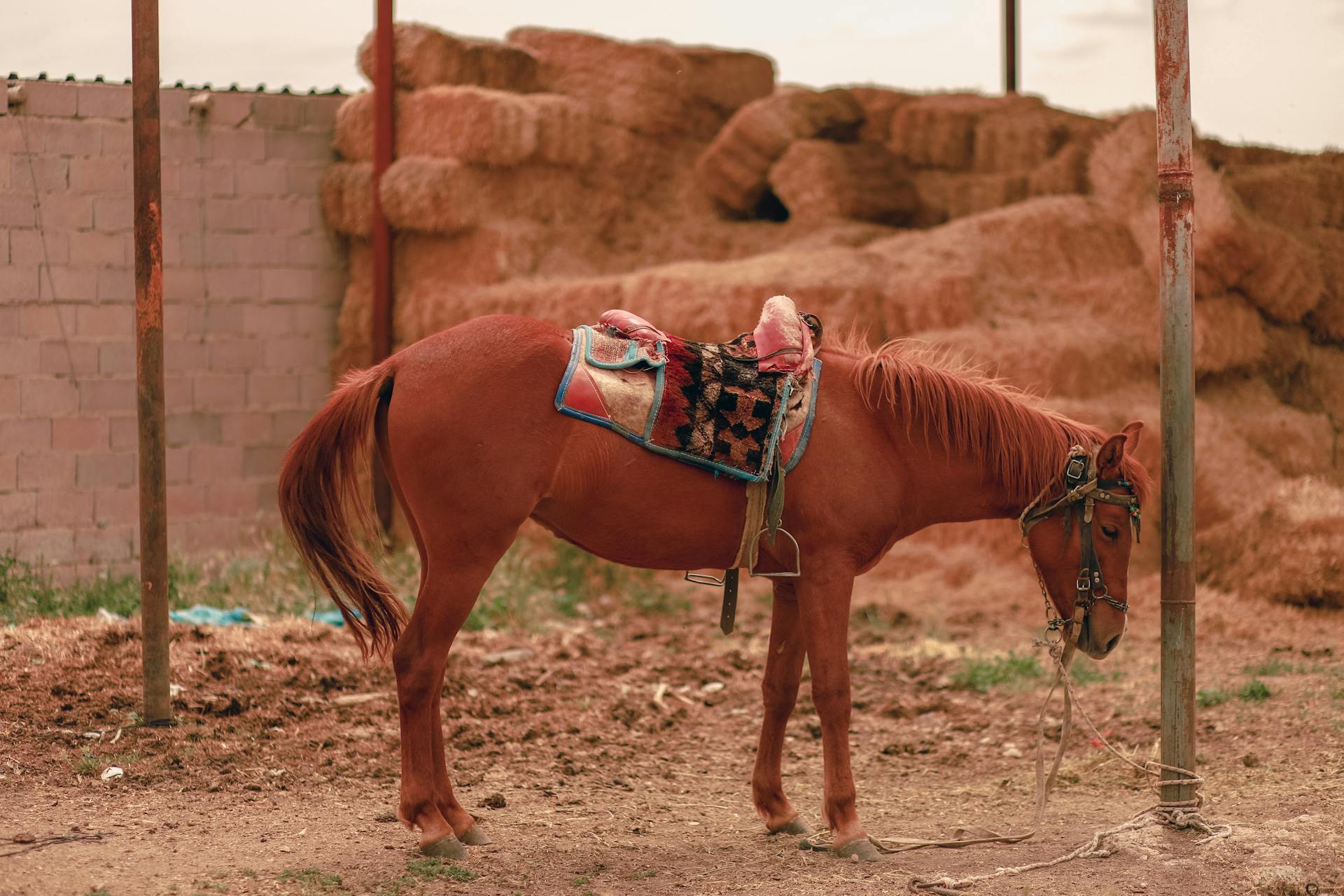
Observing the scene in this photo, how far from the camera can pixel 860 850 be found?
4547mm

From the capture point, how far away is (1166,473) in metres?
4.83

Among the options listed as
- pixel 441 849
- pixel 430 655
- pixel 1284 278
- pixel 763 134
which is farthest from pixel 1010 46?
pixel 441 849

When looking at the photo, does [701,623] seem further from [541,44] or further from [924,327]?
[541,44]

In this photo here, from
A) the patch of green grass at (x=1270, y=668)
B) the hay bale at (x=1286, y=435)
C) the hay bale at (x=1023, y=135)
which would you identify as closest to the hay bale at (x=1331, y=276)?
the hay bale at (x=1286, y=435)

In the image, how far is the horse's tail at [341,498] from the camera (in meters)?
4.61

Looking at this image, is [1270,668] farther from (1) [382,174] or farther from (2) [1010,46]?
(2) [1010,46]

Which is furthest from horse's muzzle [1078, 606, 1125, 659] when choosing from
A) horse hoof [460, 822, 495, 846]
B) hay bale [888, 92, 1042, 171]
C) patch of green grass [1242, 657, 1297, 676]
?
hay bale [888, 92, 1042, 171]

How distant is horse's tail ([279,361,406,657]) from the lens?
4.61 meters

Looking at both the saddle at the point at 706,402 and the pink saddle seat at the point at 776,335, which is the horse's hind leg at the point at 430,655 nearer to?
the saddle at the point at 706,402

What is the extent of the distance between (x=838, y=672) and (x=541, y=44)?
313 inches

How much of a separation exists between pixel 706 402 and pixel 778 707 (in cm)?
122

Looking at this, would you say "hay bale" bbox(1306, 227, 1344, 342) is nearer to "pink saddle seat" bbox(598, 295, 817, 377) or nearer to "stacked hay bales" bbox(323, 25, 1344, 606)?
"stacked hay bales" bbox(323, 25, 1344, 606)

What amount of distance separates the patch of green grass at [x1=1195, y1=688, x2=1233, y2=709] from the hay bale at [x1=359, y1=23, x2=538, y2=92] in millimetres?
6977

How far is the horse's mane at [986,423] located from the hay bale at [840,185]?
590cm
